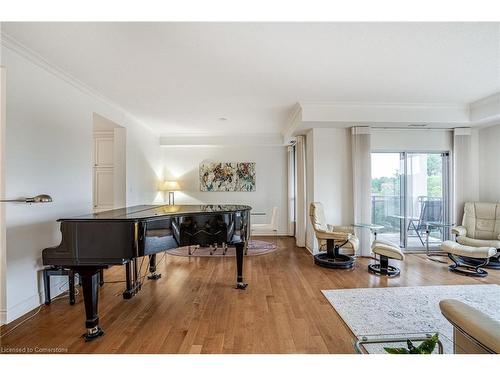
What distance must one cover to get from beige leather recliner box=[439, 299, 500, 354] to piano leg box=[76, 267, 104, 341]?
8.10 feet

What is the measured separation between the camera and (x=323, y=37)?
2.26 m

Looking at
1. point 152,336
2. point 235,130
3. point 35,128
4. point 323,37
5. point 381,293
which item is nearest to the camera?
point 152,336

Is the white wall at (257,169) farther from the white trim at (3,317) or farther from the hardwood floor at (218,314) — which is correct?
the white trim at (3,317)

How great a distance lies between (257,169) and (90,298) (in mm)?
4994

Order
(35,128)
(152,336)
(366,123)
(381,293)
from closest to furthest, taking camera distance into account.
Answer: (152,336), (35,128), (381,293), (366,123)

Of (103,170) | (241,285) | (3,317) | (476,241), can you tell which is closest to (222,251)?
(241,285)

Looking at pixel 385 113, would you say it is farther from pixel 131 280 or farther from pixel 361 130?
pixel 131 280

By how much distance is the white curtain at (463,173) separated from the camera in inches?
184

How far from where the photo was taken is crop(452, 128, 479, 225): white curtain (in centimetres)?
468

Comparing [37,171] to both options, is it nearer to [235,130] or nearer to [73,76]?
[73,76]

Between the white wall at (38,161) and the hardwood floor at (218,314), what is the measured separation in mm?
515
